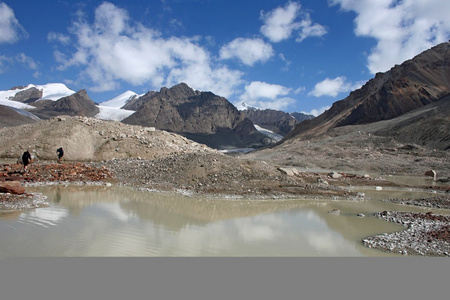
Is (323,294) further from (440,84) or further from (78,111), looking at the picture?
(78,111)

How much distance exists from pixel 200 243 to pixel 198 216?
377cm

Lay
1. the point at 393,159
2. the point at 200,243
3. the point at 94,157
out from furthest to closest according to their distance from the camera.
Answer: the point at 393,159
the point at 94,157
the point at 200,243

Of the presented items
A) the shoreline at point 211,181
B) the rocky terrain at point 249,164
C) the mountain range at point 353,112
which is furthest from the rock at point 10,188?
the mountain range at point 353,112

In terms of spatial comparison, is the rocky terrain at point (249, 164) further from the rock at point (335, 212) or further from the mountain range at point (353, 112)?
the rock at point (335, 212)

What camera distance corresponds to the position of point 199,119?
7032 inches

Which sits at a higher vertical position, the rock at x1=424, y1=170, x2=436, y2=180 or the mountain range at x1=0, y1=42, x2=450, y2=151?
the mountain range at x1=0, y1=42, x2=450, y2=151

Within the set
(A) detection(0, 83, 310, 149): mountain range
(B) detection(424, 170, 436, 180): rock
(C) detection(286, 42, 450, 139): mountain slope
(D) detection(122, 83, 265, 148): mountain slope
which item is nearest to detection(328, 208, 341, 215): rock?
(B) detection(424, 170, 436, 180): rock

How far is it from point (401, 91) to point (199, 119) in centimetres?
10456

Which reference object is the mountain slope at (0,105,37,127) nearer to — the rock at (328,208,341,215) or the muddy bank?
the rock at (328,208,341,215)

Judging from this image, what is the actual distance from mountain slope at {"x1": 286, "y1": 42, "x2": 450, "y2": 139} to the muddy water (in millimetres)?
86000

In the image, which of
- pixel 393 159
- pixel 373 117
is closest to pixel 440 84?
pixel 373 117

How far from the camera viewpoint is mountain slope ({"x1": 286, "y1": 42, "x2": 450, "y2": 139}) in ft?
304

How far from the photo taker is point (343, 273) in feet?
22.9

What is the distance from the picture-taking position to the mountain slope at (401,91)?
92688mm
